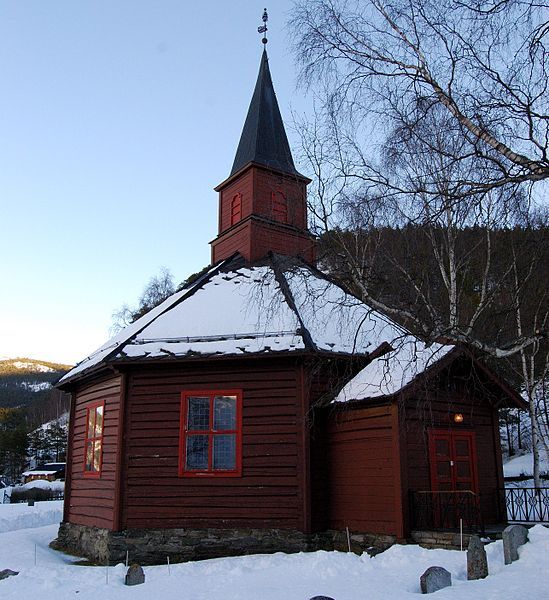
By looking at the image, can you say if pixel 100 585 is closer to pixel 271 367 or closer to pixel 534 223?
pixel 271 367

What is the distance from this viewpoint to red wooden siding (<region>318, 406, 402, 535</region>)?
35.3 feet

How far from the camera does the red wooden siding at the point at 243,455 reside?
11.7 metres

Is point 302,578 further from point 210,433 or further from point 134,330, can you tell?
point 134,330

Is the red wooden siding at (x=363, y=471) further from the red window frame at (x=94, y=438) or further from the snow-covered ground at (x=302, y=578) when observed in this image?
the red window frame at (x=94, y=438)

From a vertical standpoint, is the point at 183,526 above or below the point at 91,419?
below

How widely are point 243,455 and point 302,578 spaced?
316cm

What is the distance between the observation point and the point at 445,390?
476 inches

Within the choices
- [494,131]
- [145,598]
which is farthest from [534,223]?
[145,598]

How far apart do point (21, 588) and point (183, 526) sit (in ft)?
10.8

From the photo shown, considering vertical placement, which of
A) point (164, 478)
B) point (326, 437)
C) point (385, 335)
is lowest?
point (164, 478)

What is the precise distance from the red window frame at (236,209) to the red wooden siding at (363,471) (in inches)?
297

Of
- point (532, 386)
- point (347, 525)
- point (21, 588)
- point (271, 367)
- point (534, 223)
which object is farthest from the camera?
point (532, 386)

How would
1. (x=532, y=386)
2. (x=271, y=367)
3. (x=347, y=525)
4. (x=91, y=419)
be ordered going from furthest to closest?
1. (x=532, y=386)
2. (x=91, y=419)
3. (x=271, y=367)
4. (x=347, y=525)

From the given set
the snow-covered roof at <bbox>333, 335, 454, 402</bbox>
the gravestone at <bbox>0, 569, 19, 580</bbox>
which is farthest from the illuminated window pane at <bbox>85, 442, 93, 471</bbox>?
the snow-covered roof at <bbox>333, 335, 454, 402</bbox>
